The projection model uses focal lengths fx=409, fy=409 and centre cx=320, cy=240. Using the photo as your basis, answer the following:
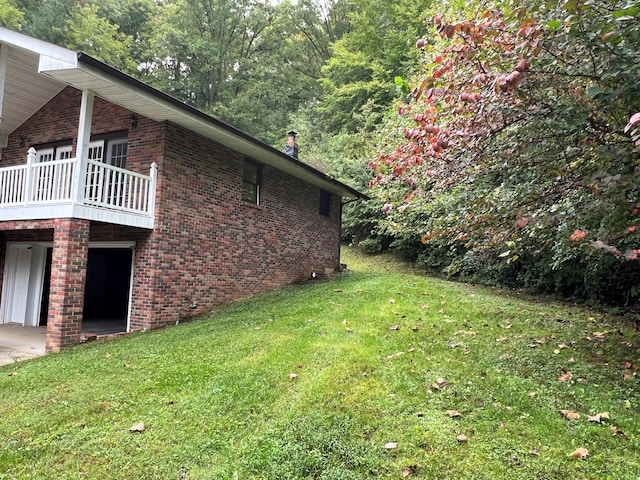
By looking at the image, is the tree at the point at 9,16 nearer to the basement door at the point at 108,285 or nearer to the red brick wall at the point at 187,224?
the red brick wall at the point at 187,224

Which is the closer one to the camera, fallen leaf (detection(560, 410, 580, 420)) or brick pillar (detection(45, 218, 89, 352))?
fallen leaf (detection(560, 410, 580, 420))

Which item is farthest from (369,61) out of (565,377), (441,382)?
(441,382)

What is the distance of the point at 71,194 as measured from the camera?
711 centimetres

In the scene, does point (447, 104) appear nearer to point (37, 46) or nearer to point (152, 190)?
point (152, 190)

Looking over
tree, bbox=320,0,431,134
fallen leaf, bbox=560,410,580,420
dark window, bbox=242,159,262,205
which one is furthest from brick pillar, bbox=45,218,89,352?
tree, bbox=320,0,431,134

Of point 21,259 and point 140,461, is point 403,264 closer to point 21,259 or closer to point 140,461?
point 21,259

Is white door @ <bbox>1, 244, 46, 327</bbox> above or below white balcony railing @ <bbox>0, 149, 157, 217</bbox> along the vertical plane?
below

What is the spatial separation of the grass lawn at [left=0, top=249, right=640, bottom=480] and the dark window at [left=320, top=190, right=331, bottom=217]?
801cm

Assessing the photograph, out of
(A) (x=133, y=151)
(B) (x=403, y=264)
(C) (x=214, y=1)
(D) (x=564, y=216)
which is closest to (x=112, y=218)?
(A) (x=133, y=151)

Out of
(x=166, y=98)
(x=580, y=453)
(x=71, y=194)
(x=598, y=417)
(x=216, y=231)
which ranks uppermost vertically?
(x=166, y=98)

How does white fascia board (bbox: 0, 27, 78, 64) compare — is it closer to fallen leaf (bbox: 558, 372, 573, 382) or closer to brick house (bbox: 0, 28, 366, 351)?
brick house (bbox: 0, 28, 366, 351)

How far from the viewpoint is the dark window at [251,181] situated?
35.6ft

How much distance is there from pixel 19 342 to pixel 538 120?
9.52 metres

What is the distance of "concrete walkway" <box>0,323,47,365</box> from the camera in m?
6.86
